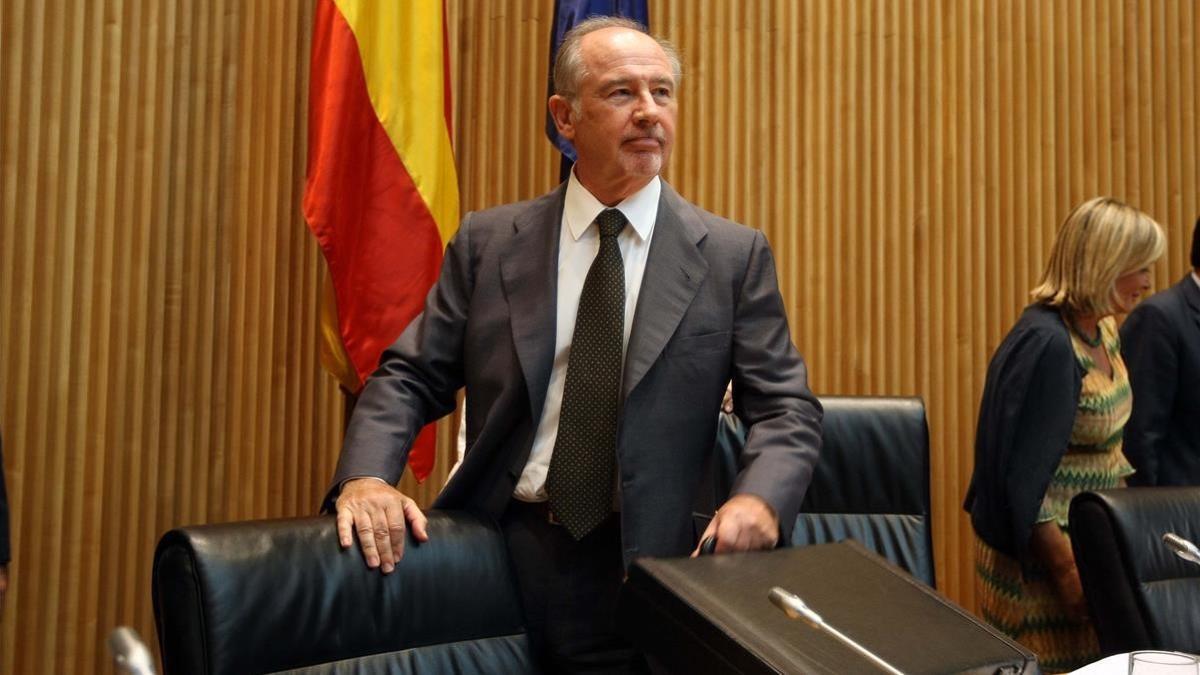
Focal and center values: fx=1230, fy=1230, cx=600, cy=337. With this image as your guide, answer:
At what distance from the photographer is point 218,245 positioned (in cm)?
366

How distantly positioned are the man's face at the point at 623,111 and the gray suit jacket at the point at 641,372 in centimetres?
8

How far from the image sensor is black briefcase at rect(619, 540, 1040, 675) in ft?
4.04

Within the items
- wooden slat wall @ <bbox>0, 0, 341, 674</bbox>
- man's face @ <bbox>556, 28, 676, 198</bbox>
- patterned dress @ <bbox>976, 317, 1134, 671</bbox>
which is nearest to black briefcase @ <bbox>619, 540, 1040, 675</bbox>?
man's face @ <bbox>556, 28, 676, 198</bbox>

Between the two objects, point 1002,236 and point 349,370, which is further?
point 1002,236

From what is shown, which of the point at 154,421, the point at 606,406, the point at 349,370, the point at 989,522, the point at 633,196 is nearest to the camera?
the point at 606,406

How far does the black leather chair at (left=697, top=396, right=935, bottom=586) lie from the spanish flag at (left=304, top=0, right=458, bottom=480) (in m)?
1.14

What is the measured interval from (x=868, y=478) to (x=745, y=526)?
0.78 metres

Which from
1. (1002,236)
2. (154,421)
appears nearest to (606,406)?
(154,421)

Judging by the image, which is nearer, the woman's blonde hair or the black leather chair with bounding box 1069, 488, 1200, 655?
the black leather chair with bounding box 1069, 488, 1200, 655

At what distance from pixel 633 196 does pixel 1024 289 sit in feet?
9.48

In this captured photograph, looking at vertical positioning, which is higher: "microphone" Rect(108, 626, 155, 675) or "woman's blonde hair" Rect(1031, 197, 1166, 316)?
"microphone" Rect(108, 626, 155, 675)

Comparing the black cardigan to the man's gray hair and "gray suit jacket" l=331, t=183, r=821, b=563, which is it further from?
the man's gray hair

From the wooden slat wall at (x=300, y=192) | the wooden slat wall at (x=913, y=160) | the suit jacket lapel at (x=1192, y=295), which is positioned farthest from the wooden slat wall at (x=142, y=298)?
the suit jacket lapel at (x=1192, y=295)

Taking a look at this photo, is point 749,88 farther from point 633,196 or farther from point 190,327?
point 633,196
